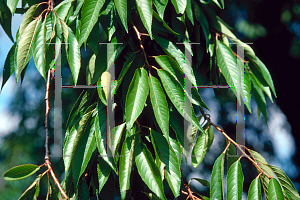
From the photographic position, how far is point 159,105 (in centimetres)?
52

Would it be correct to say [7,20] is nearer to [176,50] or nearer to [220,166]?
[176,50]

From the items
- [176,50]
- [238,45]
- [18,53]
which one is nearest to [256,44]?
[238,45]

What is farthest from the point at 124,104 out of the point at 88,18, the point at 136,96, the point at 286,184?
the point at 286,184

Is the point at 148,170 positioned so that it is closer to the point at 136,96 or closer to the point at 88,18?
the point at 136,96

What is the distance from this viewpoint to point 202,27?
79 centimetres

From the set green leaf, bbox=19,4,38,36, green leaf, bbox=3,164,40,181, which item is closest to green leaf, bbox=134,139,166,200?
green leaf, bbox=3,164,40,181

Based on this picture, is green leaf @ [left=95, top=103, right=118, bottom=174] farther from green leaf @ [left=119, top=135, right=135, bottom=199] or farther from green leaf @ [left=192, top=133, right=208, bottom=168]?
green leaf @ [left=192, top=133, right=208, bottom=168]

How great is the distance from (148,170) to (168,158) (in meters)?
0.05

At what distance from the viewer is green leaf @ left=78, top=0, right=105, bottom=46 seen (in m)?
0.54

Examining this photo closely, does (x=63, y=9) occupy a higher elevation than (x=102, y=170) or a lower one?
higher

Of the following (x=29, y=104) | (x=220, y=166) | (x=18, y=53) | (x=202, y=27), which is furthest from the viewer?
(x=29, y=104)

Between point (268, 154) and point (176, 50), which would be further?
point (268, 154)

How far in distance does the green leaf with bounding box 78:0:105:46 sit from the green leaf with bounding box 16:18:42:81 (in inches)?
3.7

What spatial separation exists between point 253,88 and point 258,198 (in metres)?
0.39
